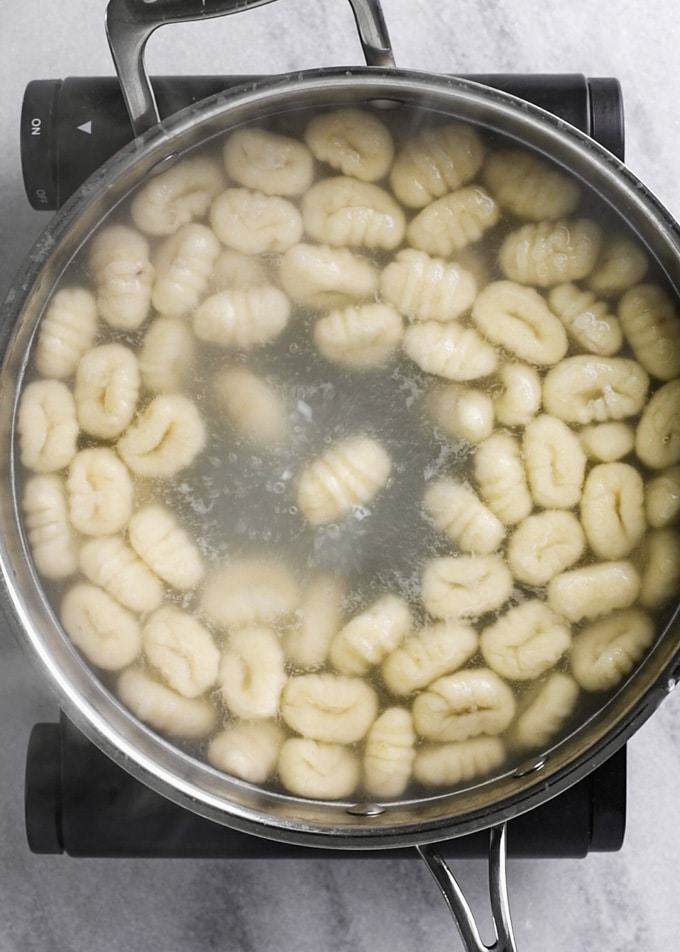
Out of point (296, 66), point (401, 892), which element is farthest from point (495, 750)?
point (296, 66)

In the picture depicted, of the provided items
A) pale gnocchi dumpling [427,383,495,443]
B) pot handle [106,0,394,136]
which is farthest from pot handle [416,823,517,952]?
pot handle [106,0,394,136]

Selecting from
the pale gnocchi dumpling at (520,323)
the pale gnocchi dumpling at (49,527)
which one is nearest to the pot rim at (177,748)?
the pale gnocchi dumpling at (49,527)

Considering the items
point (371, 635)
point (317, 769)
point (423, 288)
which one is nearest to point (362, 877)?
point (317, 769)

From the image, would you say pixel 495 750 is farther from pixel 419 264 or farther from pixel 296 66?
pixel 296 66

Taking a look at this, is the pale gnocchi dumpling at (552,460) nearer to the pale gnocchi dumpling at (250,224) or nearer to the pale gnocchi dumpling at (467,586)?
the pale gnocchi dumpling at (467,586)

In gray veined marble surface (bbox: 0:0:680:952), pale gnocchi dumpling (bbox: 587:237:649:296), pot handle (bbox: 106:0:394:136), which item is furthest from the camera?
gray veined marble surface (bbox: 0:0:680:952)

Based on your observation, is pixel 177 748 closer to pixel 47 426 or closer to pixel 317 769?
pixel 317 769

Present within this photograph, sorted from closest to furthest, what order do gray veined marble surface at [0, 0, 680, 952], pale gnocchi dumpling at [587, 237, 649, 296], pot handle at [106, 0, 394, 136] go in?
pot handle at [106, 0, 394, 136] → pale gnocchi dumpling at [587, 237, 649, 296] → gray veined marble surface at [0, 0, 680, 952]

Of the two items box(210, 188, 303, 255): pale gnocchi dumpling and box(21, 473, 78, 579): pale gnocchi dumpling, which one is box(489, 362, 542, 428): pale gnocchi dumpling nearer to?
box(210, 188, 303, 255): pale gnocchi dumpling
